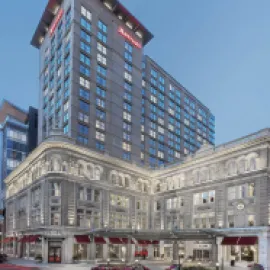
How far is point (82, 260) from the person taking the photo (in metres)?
59.5

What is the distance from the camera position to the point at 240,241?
2109 inches

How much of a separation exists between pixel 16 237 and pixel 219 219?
4407 cm

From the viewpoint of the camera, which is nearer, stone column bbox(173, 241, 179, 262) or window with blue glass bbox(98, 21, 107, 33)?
stone column bbox(173, 241, 179, 262)

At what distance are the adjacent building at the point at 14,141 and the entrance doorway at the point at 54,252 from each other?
71697 mm

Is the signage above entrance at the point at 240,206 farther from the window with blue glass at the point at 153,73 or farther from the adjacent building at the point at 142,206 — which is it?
the window with blue glass at the point at 153,73

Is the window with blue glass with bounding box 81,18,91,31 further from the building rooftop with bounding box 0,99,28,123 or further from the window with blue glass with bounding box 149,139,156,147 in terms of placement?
the building rooftop with bounding box 0,99,28,123

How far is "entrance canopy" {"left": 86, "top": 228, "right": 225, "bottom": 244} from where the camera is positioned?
5444cm

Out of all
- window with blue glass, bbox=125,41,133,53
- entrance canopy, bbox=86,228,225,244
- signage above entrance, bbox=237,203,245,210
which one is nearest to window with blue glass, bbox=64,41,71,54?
window with blue glass, bbox=125,41,133,53

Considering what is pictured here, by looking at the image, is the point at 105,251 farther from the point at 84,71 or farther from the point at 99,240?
the point at 84,71

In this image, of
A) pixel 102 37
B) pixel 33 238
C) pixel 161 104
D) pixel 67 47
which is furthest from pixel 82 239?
pixel 161 104

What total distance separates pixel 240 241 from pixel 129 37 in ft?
242

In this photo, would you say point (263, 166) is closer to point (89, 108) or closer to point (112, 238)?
point (112, 238)

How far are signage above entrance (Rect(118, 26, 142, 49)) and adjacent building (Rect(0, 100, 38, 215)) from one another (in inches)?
2006

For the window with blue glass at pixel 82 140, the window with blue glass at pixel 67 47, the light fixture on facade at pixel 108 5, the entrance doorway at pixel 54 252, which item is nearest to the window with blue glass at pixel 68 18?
the window with blue glass at pixel 67 47
